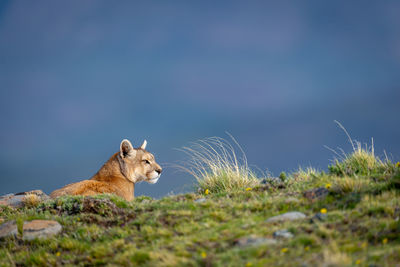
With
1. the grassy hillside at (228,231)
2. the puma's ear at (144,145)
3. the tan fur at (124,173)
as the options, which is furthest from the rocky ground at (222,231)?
the puma's ear at (144,145)

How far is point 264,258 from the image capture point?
5371 mm

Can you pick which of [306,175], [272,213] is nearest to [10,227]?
[272,213]

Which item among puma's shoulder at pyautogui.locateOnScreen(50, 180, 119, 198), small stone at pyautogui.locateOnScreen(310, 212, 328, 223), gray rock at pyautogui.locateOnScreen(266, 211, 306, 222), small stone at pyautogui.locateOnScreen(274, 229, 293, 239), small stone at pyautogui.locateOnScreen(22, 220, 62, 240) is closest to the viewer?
small stone at pyautogui.locateOnScreen(274, 229, 293, 239)

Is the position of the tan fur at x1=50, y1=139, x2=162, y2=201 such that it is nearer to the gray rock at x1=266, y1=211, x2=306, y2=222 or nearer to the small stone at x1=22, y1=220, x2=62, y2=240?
the small stone at x1=22, y1=220, x2=62, y2=240

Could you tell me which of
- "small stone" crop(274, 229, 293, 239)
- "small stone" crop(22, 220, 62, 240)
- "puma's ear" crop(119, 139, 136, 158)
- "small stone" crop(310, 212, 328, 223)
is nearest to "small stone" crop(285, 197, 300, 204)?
"small stone" crop(310, 212, 328, 223)

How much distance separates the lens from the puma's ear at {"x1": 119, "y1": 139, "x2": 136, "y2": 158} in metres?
12.9

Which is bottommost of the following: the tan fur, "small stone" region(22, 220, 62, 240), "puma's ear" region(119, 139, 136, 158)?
"small stone" region(22, 220, 62, 240)

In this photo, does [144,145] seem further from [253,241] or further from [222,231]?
[253,241]

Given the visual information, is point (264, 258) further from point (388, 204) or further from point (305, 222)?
point (388, 204)

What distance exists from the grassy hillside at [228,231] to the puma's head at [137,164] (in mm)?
2773

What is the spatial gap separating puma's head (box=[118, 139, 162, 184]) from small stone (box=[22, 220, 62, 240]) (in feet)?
14.5

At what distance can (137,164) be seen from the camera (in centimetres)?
1325

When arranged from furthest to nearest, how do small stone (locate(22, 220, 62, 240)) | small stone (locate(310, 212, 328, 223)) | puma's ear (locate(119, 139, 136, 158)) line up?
1. puma's ear (locate(119, 139, 136, 158))
2. small stone (locate(22, 220, 62, 240))
3. small stone (locate(310, 212, 328, 223))

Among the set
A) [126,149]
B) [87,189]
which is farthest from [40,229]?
[126,149]
